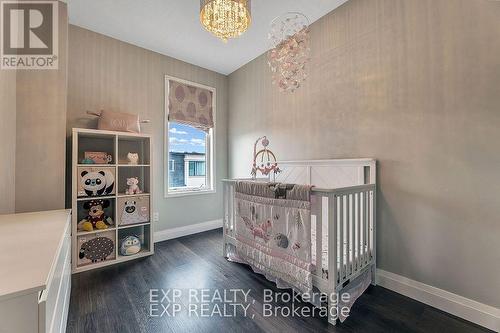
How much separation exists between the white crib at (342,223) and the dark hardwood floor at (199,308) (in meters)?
0.21

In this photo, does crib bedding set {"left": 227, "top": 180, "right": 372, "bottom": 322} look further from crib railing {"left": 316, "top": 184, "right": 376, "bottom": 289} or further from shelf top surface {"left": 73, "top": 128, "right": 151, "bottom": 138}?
shelf top surface {"left": 73, "top": 128, "right": 151, "bottom": 138}

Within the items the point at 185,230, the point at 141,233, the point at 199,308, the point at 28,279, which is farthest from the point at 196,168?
the point at 28,279

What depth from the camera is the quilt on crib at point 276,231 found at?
5.36 feet

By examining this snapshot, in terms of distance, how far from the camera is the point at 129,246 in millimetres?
2477

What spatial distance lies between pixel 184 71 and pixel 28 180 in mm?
2271

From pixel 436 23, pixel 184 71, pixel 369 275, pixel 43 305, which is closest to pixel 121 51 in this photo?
pixel 184 71

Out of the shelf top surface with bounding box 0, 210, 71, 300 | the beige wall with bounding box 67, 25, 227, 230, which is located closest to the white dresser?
the shelf top surface with bounding box 0, 210, 71, 300

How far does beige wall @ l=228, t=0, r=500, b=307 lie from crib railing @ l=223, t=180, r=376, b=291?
0.56ft

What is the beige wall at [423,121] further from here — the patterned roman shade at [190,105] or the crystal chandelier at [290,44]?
the patterned roman shade at [190,105]

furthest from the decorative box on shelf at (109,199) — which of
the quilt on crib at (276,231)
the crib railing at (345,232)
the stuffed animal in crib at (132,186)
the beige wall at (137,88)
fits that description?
the crib railing at (345,232)

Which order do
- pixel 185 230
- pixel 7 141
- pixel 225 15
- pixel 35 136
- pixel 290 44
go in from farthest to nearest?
pixel 185 230 < pixel 290 44 < pixel 35 136 < pixel 7 141 < pixel 225 15

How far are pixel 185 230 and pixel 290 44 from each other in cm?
274

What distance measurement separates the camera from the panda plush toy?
7.24 feet

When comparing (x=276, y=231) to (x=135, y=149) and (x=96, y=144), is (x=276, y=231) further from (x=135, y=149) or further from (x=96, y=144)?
(x=96, y=144)
